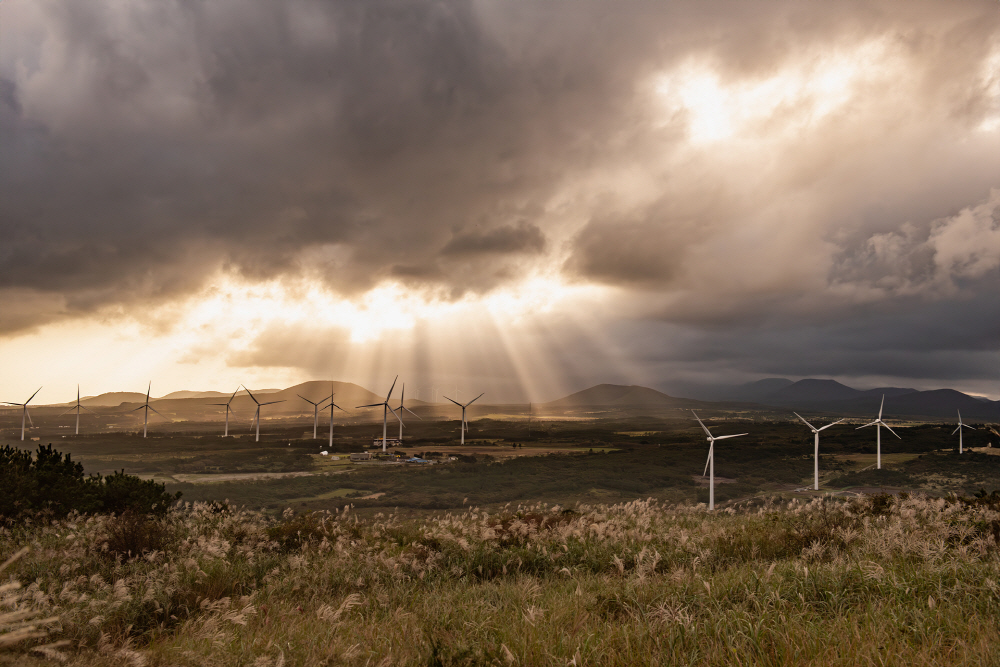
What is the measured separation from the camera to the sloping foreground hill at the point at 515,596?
19.7 feet

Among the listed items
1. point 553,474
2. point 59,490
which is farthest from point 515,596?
point 553,474

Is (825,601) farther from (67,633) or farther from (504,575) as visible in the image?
(67,633)

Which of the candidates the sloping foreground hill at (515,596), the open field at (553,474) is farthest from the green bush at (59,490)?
the open field at (553,474)

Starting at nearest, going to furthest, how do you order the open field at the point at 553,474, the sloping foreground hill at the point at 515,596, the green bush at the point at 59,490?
the sloping foreground hill at the point at 515,596
the green bush at the point at 59,490
the open field at the point at 553,474

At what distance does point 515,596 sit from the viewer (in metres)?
8.73

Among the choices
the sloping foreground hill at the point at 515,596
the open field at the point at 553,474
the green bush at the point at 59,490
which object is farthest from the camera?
the open field at the point at 553,474

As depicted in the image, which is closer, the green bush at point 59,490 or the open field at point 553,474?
the green bush at point 59,490

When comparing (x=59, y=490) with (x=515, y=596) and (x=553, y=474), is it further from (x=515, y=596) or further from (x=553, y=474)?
(x=553, y=474)

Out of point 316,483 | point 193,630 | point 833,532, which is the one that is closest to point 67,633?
point 193,630

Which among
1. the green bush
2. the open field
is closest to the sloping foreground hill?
the green bush

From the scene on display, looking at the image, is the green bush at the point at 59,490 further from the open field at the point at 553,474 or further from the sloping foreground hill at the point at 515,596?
the open field at the point at 553,474

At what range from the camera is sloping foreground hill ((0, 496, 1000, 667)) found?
6000 millimetres

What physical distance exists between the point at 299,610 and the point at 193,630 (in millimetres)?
1682

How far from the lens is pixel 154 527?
1319cm
